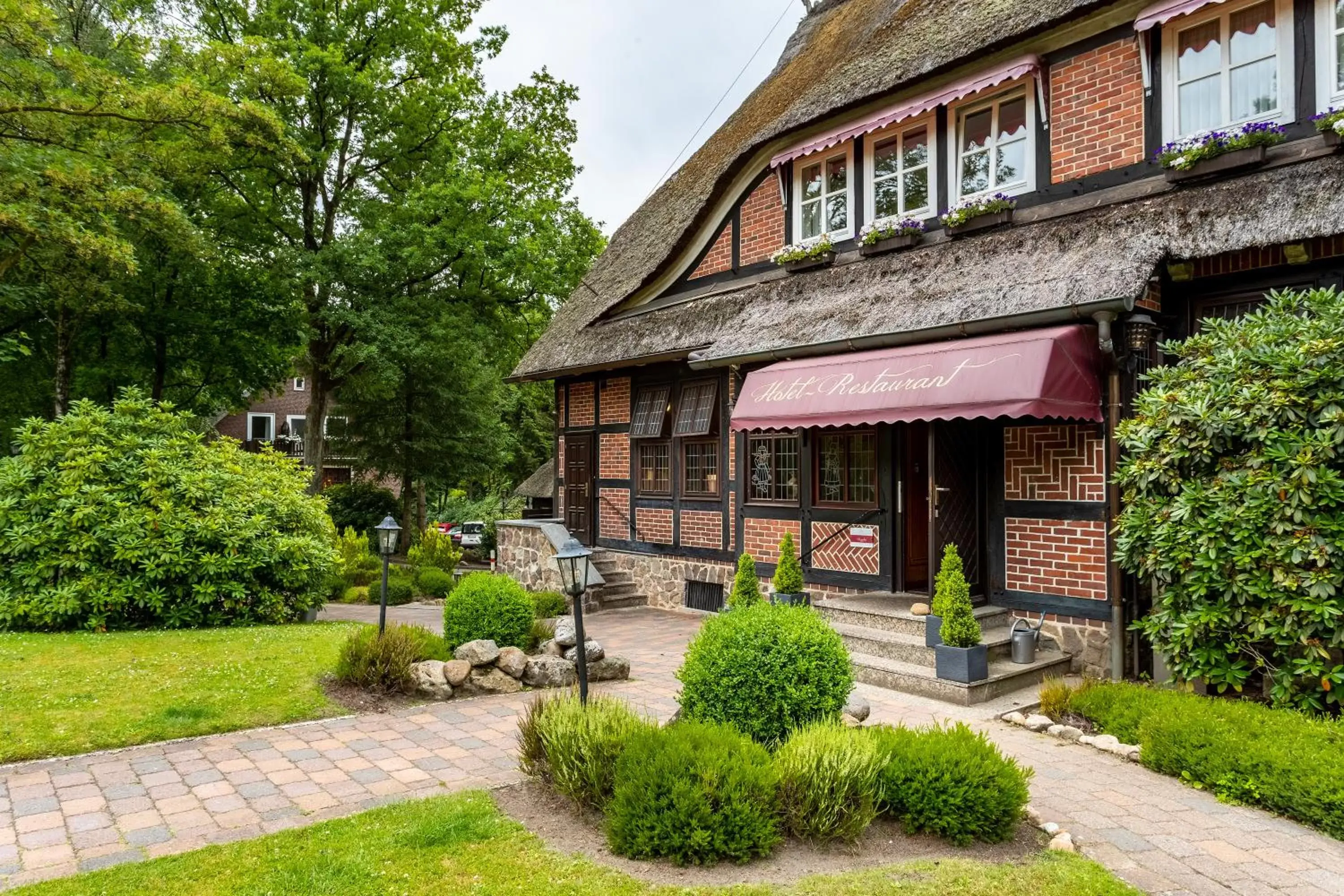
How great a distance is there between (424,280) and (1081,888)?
2000 cm

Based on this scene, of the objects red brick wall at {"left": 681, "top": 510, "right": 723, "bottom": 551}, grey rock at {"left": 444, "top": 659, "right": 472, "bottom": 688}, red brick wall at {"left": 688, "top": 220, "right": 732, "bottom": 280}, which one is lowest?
grey rock at {"left": 444, "top": 659, "right": 472, "bottom": 688}

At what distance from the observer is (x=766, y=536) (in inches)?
449

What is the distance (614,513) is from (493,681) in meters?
7.17

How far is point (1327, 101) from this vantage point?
708cm

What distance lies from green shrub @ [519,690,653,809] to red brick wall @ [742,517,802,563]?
6107 mm

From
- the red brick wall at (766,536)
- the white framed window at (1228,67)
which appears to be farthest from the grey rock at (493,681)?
the white framed window at (1228,67)

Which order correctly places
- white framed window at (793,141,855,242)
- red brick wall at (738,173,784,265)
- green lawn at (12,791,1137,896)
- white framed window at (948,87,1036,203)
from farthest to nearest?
red brick wall at (738,173,784,265) → white framed window at (793,141,855,242) → white framed window at (948,87,1036,203) → green lawn at (12,791,1137,896)

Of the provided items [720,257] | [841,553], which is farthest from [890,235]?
[841,553]

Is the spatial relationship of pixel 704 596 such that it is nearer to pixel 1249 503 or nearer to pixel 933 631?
pixel 933 631

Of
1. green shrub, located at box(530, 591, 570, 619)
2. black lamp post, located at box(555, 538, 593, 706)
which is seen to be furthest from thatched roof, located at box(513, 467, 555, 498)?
black lamp post, located at box(555, 538, 593, 706)

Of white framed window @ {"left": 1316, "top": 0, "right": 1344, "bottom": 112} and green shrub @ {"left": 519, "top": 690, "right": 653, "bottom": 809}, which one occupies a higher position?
white framed window @ {"left": 1316, "top": 0, "right": 1344, "bottom": 112}

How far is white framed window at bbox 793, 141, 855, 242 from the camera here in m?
11.0

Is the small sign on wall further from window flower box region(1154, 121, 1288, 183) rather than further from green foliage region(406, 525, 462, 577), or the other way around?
green foliage region(406, 525, 462, 577)

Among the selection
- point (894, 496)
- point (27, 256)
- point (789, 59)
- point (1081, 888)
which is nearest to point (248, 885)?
point (1081, 888)
